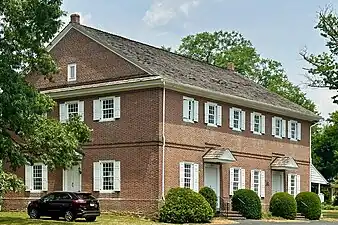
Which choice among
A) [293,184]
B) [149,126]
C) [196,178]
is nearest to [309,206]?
[293,184]

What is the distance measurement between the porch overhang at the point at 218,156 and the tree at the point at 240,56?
38837 mm

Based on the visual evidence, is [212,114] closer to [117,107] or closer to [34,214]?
[117,107]

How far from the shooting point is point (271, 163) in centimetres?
4938

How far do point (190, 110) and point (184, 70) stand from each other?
14.8ft

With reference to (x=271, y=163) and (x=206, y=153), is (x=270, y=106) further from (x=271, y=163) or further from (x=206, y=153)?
(x=206, y=153)

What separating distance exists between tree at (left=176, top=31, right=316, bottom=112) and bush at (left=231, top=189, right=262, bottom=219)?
126 feet

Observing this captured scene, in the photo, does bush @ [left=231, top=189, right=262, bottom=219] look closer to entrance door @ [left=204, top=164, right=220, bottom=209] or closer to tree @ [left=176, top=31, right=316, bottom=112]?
entrance door @ [left=204, top=164, right=220, bottom=209]

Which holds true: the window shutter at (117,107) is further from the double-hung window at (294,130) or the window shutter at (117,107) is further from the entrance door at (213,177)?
the double-hung window at (294,130)

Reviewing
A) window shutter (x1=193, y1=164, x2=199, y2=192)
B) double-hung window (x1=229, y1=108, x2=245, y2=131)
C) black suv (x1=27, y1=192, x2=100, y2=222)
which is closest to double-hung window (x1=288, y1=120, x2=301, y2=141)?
double-hung window (x1=229, y1=108, x2=245, y2=131)

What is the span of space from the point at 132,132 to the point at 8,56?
11294 millimetres

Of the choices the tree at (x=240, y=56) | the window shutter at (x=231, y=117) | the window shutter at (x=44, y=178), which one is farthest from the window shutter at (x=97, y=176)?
the tree at (x=240, y=56)

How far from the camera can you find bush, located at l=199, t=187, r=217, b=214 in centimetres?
4100

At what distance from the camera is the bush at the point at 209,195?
4100cm

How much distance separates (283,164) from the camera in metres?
49.2
